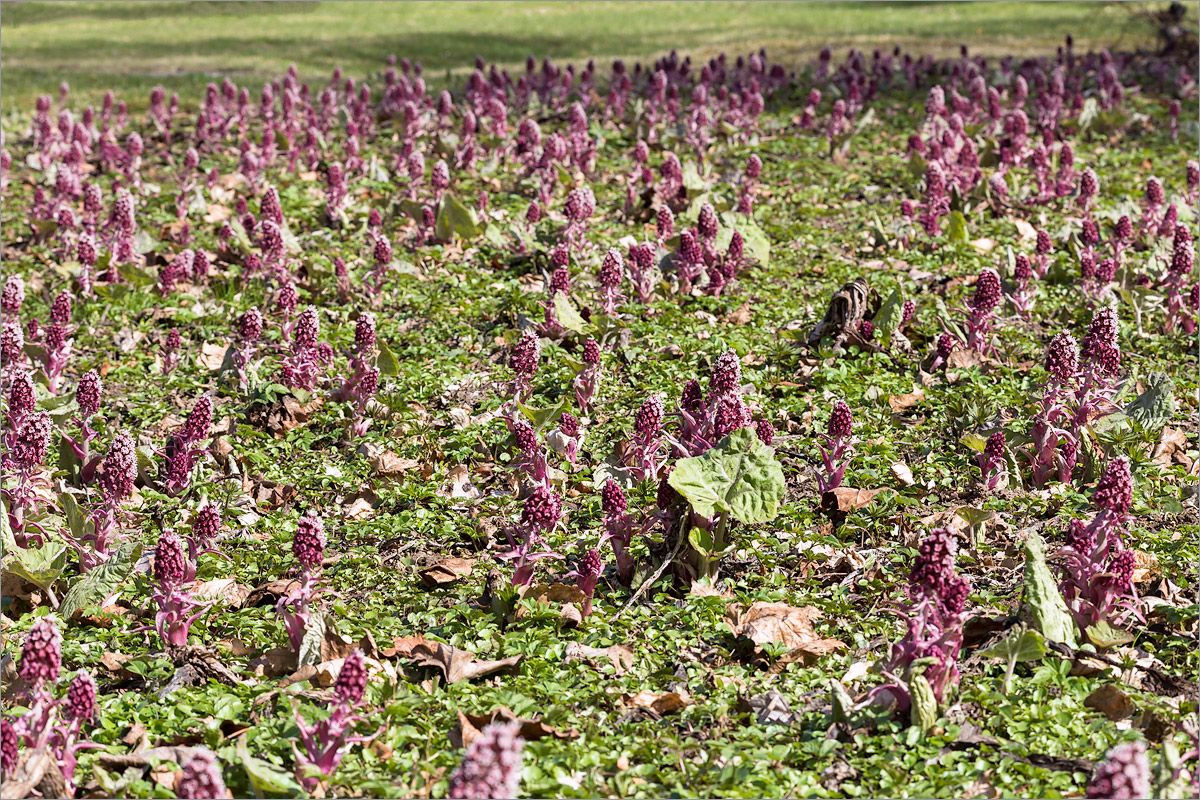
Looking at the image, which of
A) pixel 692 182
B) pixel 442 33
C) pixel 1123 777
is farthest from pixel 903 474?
pixel 442 33

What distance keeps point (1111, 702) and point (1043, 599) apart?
0.42 metres

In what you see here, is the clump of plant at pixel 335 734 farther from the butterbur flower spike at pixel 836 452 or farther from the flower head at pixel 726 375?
the butterbur flower spike at pixel 836 452

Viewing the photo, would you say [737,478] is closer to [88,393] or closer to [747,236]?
[88,393]

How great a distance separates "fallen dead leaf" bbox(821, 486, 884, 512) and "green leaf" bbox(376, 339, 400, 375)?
8.83 ft

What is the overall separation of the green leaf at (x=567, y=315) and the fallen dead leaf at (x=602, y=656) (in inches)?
125

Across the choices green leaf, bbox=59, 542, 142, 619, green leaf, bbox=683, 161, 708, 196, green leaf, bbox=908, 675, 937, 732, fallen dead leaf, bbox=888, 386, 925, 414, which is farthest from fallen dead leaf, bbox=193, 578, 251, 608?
green leaf, bbox=683, 161, 708, 196

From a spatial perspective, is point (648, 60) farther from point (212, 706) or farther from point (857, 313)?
point (212, 706)

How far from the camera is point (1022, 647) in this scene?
4.05 metres

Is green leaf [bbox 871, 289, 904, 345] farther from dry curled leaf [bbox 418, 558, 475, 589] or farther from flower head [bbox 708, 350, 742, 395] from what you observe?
dry curled leaf [bbox 418, 558, 475, 589]

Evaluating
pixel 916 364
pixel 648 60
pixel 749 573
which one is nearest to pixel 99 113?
pixel 648 60

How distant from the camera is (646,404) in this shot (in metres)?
5.52

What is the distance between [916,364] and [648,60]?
13532mm

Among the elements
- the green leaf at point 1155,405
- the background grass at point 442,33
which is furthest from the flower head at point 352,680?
the background grass at point 442,33

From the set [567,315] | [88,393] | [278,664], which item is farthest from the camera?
[567,315]
